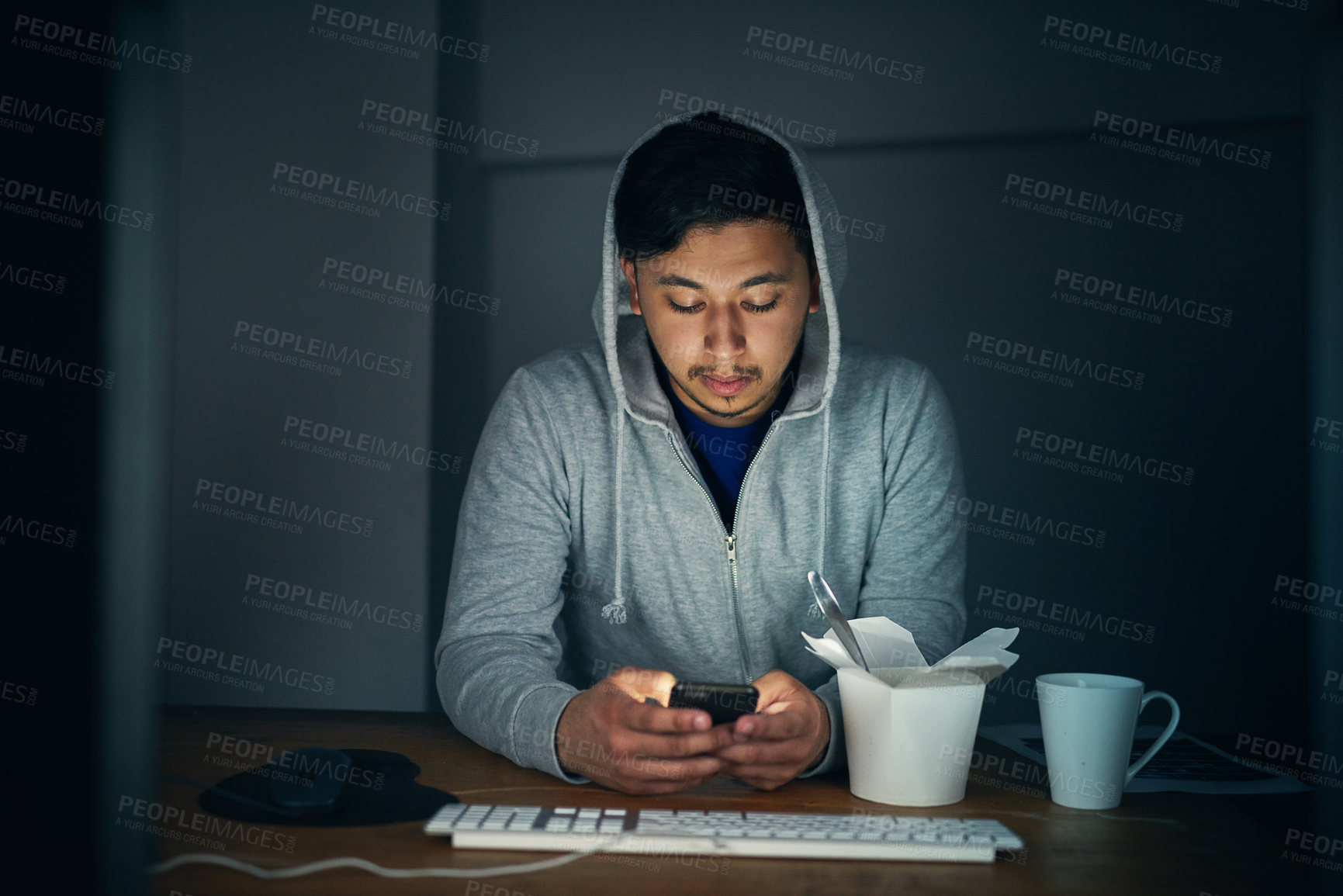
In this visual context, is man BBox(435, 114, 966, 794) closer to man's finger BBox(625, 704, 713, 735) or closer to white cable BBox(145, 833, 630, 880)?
man's finger BBox(625, 704, 713, 735)

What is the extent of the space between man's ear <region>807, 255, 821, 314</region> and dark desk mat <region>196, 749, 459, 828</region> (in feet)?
3.11

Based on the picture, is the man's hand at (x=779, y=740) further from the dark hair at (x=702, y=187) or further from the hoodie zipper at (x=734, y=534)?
the dark hair at (x=702, y=187)

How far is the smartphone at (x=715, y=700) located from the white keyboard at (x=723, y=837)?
0.15 meters

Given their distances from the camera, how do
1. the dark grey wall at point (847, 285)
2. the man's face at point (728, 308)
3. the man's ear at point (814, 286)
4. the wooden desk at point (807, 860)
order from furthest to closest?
the dark grey wall at point (847, 285)
the man's ear at point (814, 286)
the man's face at point (728, 308)
the wooden desk at point (807, 860)

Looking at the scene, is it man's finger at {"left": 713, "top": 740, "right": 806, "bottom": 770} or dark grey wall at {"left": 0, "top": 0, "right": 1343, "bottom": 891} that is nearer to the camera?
man's finger at {"left": 713, "top": 740, "right": 806, "bottom": 770}

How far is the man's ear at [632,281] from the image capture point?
63.9 inches

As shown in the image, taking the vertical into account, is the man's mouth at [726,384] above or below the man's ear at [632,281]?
below

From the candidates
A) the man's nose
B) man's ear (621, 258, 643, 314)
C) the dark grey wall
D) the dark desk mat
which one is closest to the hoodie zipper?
the man's nose

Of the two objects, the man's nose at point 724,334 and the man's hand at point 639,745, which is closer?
the man's hand at point 639,745

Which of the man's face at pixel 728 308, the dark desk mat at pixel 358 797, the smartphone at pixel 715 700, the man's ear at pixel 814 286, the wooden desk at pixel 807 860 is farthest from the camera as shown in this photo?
the man's ear at pixel 814 286

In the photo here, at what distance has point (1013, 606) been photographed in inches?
96.7

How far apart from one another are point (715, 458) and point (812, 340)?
0.86 feet

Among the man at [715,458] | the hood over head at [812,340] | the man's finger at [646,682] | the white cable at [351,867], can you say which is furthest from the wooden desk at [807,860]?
the hood over head at [812,340]

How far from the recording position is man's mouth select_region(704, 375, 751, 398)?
155cm
